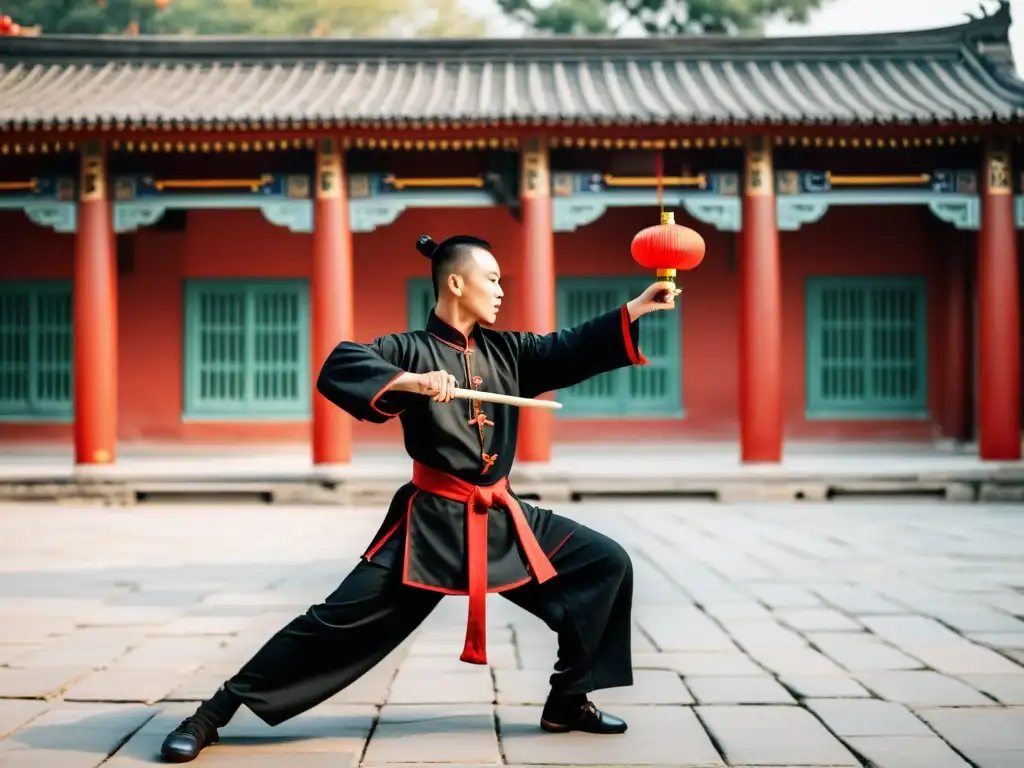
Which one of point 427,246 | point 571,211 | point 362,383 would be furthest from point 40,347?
point 362,383

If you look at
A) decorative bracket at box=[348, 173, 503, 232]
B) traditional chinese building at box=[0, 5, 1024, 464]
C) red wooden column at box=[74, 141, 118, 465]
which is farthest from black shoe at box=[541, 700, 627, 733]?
red wooden column at box=[74, 141, 118, 465]

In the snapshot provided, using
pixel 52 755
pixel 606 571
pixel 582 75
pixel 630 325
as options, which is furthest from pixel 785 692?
pixel 582 75

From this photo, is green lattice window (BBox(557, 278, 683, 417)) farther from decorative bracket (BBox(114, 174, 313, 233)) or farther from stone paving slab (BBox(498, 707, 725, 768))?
stone paving slab (BBox(498, 707, 725, 768))

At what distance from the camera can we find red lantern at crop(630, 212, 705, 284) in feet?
10.0

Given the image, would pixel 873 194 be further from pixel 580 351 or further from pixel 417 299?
pixel 580 351

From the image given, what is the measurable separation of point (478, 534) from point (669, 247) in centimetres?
93

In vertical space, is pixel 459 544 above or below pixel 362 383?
below

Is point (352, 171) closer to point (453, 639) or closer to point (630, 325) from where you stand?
point (453, 639)

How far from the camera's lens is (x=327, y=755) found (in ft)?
9.80

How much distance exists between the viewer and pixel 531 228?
998 centimetres

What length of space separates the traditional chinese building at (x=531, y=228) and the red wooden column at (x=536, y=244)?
2 cm

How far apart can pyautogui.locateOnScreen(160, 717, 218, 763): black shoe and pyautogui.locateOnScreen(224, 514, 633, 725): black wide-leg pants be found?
4.9 inches

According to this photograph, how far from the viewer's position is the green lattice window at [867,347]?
12.3m

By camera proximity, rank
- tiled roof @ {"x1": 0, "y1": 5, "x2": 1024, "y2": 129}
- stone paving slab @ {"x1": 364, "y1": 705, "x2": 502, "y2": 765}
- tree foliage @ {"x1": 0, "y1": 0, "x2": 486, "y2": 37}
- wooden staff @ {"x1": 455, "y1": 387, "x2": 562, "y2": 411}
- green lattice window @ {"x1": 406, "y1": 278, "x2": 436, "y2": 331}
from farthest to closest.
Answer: tree foliage @ {"x1": 0, "y1": 0, "x2": 486, "y2": 37} → green lattice window @ {"x1": 406, "y1": 278, "x2": 436, "y2": 331} → tiled roof @ {"x1": 0, "y1": 5, "x2": 1024, "y2": 129} → stone paving slab @ {"x1": 364, "y1": 705, "x2": 502, "y2": 765} → wooden staff @ {"x1": 455, "y1": 387, "x2": 562, "y2": 411}
